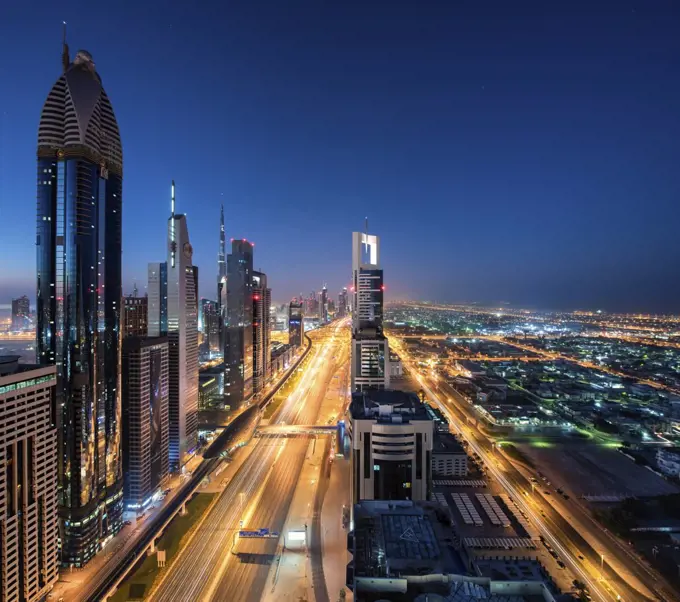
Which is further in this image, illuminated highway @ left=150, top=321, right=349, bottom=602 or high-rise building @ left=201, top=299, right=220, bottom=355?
high-rise building @ left=201, top=299, right=220, bottom=355

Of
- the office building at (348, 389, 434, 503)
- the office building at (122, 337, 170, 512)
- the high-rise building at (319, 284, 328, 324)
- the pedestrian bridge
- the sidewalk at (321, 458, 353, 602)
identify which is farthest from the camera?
the high-rise building at (319, 284, 328, 324)

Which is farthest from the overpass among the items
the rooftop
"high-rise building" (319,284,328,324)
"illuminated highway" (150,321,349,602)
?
"high-rise building" (319,284,328,324)

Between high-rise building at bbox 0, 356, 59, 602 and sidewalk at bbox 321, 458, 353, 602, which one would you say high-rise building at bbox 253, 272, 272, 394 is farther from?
high-rise building at bbox 0, 356, 59, 602

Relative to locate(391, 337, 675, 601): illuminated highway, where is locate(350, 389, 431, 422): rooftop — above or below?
above

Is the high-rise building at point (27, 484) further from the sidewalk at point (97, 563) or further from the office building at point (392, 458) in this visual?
the office building at point (392, 458)

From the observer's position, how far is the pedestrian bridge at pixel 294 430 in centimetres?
3488

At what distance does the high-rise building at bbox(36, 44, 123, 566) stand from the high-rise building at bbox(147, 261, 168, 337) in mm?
8295

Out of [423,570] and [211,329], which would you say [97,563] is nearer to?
[423,570]

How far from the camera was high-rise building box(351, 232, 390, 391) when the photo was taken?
36.1m

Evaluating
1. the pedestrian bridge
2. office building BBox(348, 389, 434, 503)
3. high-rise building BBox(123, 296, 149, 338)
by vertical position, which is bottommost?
the pedestrian bridge

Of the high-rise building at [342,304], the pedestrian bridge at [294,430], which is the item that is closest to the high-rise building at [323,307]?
the high-rise building at [342,304]

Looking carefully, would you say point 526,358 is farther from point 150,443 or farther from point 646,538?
point 150,443

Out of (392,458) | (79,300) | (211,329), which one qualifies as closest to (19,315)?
(211,329)

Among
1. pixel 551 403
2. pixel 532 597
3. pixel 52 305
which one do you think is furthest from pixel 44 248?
pixel 551 403
